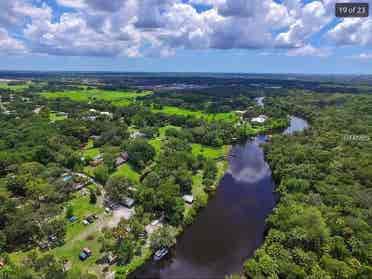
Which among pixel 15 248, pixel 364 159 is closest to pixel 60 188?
pixel 15 248

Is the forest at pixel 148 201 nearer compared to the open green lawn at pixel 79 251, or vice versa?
the forest at pixel 148 201

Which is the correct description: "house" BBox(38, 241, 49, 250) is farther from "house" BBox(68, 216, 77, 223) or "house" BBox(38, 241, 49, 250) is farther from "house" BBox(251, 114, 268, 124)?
"house" BBox(251, 114, 268, 124)

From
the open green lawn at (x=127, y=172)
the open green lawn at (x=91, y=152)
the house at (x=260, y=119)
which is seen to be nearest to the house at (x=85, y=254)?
the open green lawn at (x=127, y=172)

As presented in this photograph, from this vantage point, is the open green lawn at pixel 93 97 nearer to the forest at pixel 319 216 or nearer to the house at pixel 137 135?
the house at pixel 137 135

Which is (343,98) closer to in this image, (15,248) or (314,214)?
(314,214)

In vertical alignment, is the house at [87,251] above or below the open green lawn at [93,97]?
below

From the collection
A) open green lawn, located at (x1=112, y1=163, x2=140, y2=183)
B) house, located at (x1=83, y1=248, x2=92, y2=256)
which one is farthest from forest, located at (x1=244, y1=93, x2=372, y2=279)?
open green lawn, located at (x1=112, y1=163, x2=140, y2=183)

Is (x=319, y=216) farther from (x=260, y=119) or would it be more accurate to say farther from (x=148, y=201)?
(x=260, y=119)
